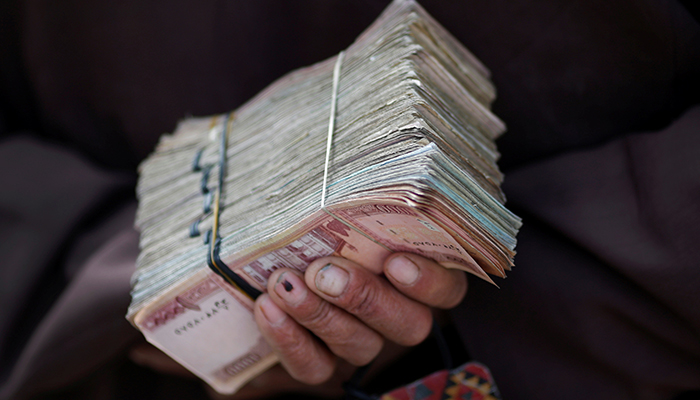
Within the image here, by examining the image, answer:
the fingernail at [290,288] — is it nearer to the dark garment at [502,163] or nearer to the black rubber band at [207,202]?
the black rubber band at [207,202]

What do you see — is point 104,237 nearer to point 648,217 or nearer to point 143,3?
point 143,3

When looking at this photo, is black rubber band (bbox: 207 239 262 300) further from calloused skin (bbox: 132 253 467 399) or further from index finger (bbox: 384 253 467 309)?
index finger (bbox: 384 253 467 309)

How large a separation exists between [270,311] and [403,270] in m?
0.20

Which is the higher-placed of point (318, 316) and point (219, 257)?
point (219, 257)

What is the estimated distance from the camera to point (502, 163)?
38.3 inches

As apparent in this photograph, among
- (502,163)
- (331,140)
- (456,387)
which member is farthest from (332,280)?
(502,163)

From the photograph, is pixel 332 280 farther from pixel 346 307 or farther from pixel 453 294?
Answer: pixel 453 294

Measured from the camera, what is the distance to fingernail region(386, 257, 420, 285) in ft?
2.15

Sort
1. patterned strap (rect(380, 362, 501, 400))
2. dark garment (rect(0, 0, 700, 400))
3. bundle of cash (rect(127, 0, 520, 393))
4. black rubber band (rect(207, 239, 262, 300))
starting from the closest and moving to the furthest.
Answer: bundle of cash (rect(127, 0, 520, 393)), black rubber band (rect(207, 239, 262, 300)), dark garment (rect(0, 0, 700, 400)), patterned strap (rect(380, 362, 501, 400))

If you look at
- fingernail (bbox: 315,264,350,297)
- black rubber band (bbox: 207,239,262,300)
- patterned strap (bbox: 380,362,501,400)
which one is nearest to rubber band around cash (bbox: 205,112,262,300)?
black rubber band (bbox: 207,239,262,300)

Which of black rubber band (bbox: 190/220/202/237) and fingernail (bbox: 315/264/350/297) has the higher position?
black rubber band (bbox: 190/220/202/237)

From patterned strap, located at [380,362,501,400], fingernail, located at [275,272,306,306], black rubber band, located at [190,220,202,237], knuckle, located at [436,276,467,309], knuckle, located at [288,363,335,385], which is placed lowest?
patterned strap, located at [380,362,501,400]

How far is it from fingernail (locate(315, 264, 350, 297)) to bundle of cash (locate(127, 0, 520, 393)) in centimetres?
3

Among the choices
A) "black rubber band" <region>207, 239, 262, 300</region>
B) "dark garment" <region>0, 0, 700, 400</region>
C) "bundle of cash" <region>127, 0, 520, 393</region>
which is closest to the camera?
"bundle of cash" <region>127, 0, 520, 393</region>
